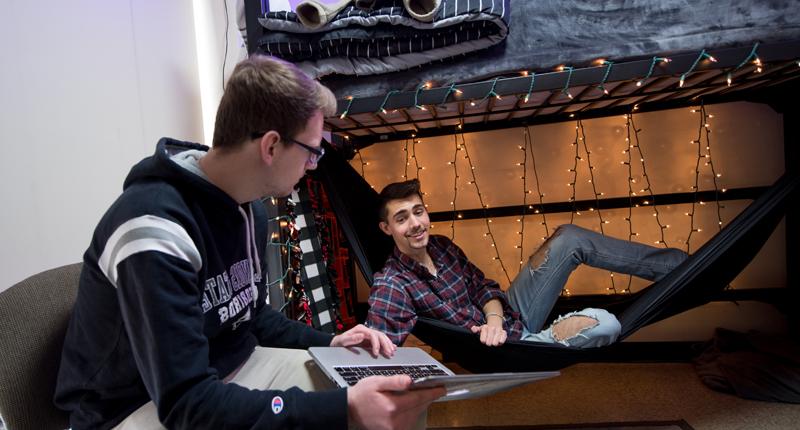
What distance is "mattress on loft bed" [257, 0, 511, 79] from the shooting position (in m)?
1.44

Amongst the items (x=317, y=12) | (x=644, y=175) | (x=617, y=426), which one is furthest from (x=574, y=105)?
(x=617, y=426)

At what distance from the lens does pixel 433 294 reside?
5.55ft

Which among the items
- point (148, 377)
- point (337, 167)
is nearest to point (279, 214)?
point (337, 167)

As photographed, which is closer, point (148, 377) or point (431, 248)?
point (148, 377)

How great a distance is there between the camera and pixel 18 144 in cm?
118

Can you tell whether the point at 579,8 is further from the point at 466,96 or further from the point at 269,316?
the point at 269,316

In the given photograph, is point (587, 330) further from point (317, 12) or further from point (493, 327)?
point (317, 12)

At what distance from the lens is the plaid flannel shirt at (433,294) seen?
157cm

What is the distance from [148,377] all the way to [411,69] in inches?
48.8

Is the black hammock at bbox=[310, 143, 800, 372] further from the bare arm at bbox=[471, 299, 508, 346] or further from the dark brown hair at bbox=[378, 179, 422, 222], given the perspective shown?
the dark brown hair at bbox=[378, 179, 422, 222]

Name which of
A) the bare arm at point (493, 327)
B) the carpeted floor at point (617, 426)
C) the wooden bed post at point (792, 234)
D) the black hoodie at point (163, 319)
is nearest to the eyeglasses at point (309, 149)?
the black hoodie at point (163, 319)

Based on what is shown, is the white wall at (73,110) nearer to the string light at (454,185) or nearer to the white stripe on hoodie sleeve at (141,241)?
the white stripe on hoodie sleeve at (141,241)

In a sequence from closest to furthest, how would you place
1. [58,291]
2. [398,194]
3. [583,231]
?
[58,291] < [398,194] < [583,231]

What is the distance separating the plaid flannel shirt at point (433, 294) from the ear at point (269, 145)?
0.83 m
